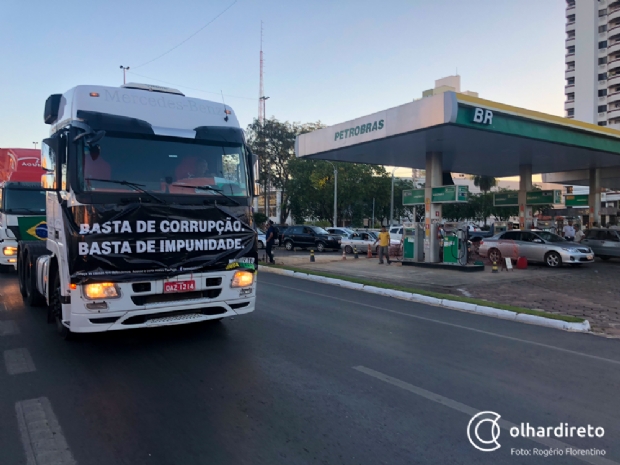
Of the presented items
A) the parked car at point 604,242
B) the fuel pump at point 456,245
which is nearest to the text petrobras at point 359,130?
the fuel pump at point 456,245

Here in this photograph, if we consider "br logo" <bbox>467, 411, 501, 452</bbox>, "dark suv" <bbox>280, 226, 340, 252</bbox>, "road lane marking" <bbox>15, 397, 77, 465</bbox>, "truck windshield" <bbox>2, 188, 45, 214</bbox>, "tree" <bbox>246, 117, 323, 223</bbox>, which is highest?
"tree" <bbox>246, 117, 323, 223</bbox>

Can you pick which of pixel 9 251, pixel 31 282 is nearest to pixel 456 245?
pixel 31 282

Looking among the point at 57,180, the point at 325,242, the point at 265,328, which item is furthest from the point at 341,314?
the point at 325,242

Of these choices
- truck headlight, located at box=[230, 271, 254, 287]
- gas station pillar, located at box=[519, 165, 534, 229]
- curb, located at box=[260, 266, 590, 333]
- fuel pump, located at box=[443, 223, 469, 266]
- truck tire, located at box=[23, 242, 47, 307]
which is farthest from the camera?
gas station pillar, located at box=[519, 165, 534, 229]

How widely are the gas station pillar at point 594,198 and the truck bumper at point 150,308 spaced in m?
26.1

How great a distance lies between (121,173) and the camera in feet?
19.4

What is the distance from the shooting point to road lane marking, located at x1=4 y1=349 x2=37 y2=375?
5691 millimetres

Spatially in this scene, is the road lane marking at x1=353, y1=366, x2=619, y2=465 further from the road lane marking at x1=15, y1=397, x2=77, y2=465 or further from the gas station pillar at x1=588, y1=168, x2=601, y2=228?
the gas station pillar at x1=588, y1=168, x2=601, y2=228

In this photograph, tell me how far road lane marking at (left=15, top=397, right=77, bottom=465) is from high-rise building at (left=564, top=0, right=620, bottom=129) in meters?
85.0

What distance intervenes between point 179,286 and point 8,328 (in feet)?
12.6

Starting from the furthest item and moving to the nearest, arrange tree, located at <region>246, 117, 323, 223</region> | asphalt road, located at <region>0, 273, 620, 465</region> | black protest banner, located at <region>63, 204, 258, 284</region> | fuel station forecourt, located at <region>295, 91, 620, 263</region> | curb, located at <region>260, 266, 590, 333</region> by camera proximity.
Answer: tree, located at <region>246, 117, 323, 223</region>, fuel station forecourt, located at <region>295, 91, 620, 263</region>, curb, located at <region>260, 266, 590, 333</region>, black protest banner, located at <region>63, 204, 258, 284</region>, asphalt road, located at <region>0, 273, 620, 465</region>

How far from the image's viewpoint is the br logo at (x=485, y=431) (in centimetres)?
395

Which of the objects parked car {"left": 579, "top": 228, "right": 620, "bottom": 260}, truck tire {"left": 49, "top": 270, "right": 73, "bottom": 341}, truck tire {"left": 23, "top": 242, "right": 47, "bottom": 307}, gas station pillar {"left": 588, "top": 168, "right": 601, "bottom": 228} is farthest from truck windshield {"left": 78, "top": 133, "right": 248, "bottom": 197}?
gas station pillar {"left": 588, "top": 168, "right": 601, "bottom": 228}

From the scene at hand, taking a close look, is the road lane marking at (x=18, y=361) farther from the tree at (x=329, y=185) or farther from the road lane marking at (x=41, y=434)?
the tree at (x=329, y=185)
